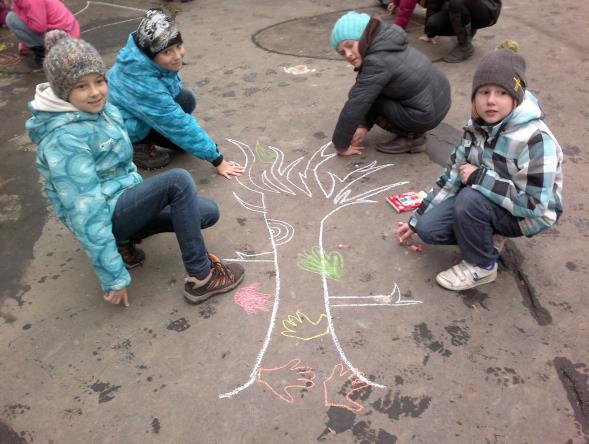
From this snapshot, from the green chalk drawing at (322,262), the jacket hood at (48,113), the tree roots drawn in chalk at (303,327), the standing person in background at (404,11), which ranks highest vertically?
the jacket hood at (48,113)

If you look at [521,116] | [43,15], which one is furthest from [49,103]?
[43,15]

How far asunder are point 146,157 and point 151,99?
0.56m

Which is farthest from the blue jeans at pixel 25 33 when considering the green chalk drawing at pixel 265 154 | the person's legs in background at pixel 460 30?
the person's legs in background at pixel 460 30

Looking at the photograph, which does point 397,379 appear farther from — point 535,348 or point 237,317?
point 237,317

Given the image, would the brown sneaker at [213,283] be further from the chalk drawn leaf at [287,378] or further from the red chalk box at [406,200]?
the red chalk box at [406,200]

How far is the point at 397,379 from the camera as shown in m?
1.88

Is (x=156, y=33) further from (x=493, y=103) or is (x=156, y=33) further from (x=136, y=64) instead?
(x=493, y=103)

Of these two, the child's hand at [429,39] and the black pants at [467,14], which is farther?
the child's hand at [429,39]

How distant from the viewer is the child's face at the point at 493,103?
6.38ft

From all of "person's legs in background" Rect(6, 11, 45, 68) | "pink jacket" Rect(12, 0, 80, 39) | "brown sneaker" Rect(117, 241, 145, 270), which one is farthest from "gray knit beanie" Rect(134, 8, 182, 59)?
"person's legs in background" Rect(6, 11, 45, 68)

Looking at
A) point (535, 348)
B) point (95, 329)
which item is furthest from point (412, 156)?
point (95, 329)

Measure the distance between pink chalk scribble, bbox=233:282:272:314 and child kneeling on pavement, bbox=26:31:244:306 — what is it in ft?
0.24

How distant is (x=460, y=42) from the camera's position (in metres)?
4.45

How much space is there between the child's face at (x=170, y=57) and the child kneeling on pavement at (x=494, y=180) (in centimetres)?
170
